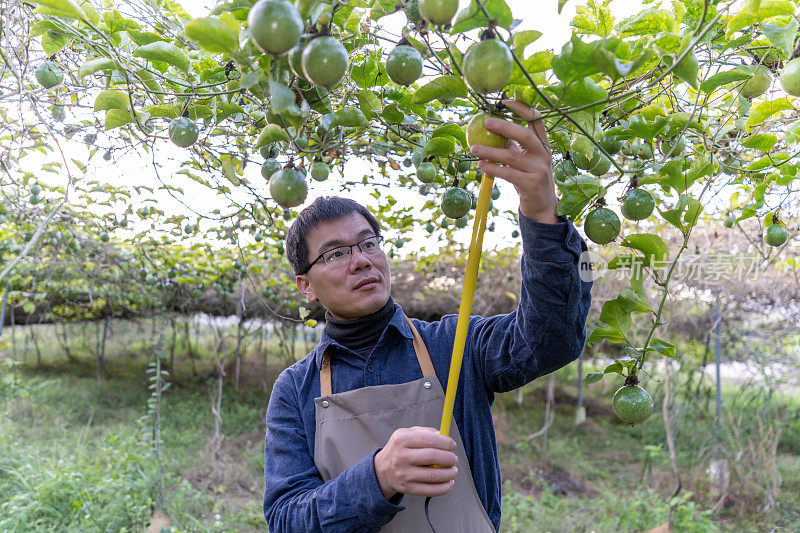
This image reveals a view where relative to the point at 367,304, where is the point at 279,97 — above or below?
above

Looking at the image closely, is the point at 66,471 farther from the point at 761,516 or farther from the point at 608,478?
the point at 761,516

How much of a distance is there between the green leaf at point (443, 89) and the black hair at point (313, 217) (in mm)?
733

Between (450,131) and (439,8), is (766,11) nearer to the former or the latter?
(450,131)

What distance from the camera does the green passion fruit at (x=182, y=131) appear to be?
1.00 m

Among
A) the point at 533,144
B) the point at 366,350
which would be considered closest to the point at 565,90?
the point at 533,144

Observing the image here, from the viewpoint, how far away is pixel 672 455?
454cm

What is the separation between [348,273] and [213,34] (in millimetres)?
846

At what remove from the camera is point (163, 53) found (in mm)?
899

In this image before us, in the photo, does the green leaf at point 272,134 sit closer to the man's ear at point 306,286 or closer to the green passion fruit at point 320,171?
the green passion fruit at point 320,171

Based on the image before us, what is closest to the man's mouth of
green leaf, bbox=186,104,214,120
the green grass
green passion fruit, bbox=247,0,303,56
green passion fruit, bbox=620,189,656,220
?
green leaf, bbox=186,104,214,120

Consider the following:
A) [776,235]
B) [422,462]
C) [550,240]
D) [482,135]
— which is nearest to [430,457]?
[422,462]

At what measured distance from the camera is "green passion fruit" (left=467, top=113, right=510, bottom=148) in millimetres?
762

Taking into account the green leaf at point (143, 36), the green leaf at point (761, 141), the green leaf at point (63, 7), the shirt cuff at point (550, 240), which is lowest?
the shirt cuff at point (550, 240)

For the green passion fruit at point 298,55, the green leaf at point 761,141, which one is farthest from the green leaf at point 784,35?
the green passion fruit at point 298,55
